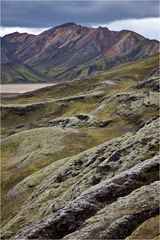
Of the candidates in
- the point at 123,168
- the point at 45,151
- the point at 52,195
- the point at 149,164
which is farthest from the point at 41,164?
the point at 149,164

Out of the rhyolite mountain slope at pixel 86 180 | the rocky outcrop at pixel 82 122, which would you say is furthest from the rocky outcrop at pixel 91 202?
the rocky outcrop at pixel 82 122

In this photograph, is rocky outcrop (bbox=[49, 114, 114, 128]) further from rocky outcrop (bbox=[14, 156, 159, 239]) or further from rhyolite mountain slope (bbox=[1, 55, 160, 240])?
rocky outcrop (bbox=[14, 156, 159, 239])

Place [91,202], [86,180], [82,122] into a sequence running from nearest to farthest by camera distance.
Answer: [91,202] < [86,180] < [82,122]

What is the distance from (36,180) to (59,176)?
32.8 feet

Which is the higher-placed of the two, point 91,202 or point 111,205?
point 111,205

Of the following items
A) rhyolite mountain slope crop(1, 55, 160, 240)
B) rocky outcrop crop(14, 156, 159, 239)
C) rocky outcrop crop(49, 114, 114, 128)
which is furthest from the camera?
rocky outcrop crop(49, 114, 114, 128)

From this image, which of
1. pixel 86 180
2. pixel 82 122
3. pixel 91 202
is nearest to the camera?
pixel 91 202

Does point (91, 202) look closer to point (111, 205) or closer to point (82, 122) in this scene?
point (111, 205)

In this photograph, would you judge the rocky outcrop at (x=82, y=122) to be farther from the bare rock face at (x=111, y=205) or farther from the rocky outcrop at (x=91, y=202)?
the rocky outcrop at (x=91, y=202)

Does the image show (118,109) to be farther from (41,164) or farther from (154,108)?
(41,164)

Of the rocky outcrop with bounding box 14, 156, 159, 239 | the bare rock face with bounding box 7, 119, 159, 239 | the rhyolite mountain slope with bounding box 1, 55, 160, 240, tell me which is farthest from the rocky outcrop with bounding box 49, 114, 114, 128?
the rocky outcrop with bounding box 14, 156, 159, 239

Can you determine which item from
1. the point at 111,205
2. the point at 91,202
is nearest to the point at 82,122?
the point at 91,202

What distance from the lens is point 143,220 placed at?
104 feet

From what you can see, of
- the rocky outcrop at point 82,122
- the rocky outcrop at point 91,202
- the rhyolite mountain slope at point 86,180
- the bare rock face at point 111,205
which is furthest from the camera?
the rocky outcrop at point 82,122
